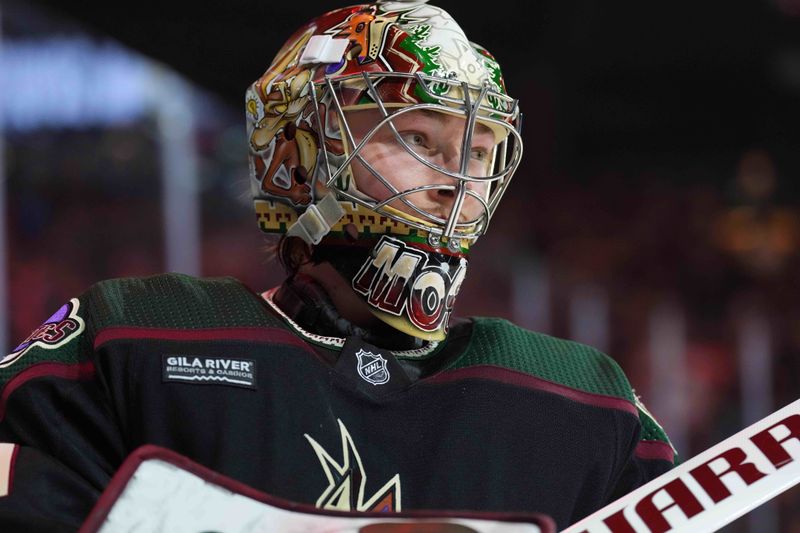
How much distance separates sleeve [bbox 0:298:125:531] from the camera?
4.34 ft

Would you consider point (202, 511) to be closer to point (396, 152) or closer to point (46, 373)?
point (46, 373)

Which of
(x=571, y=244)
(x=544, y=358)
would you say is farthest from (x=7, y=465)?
(x=571, y=244)

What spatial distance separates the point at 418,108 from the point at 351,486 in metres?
0.49

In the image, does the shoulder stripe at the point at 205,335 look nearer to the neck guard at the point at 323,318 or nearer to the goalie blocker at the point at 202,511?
the neck guard at the point at 323,318

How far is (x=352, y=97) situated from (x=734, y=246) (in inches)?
210

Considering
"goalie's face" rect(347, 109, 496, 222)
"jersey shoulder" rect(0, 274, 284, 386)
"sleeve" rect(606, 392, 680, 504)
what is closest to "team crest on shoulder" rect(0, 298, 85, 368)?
"jersey shoulder" rect(0, 274, 284, 386)

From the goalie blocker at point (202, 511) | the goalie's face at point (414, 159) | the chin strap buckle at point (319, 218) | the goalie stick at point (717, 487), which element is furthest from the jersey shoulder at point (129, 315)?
the goalie stick at point (717, 487)

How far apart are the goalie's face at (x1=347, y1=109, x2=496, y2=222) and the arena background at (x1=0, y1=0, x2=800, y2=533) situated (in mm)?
319

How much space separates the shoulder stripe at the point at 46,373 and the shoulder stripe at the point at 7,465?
0.24 feet

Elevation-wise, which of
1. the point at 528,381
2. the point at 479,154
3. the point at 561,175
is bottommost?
the point at 561,175

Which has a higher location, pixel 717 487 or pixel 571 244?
pixel 717 487

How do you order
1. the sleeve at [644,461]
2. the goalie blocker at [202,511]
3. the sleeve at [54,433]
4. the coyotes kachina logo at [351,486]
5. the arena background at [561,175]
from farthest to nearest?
the arena background at [561,175], the sleeve at [644,461], the coyotes kachina logo at [351,486], the sleeve at [54,433], the goalie blocker at [202,511]

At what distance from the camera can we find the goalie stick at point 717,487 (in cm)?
135

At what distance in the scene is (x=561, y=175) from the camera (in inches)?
291
